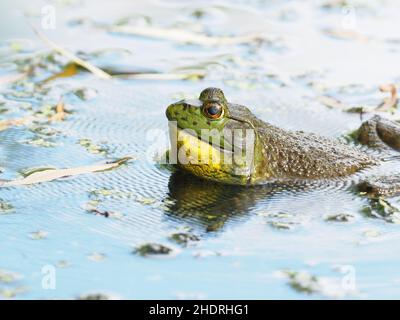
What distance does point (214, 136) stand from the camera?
5930 mm

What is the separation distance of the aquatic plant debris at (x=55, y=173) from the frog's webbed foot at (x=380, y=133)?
230 centimetres

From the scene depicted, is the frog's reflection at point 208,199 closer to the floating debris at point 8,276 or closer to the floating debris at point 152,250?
the floating debris at point 152,250

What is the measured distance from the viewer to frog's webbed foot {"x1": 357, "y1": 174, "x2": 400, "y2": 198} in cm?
600

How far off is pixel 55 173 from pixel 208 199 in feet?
4.09

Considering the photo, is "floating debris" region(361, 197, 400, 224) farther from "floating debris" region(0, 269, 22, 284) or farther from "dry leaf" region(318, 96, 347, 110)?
"floating debris" region(0, 269, 22, 284)

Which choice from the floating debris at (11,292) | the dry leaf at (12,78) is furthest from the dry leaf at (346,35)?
the floating debris at (11,292)

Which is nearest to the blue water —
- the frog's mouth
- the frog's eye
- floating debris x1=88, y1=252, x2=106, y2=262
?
floating debris x1=88, y1=252, x2=106, y2=262

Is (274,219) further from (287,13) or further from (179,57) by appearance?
(287,13)

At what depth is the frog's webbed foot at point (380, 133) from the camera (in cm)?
706

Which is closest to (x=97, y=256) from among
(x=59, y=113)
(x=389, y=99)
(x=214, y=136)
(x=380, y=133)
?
(x=214, y=136)

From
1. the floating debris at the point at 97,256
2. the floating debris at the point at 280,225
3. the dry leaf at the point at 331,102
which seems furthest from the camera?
the dry leaf at the point at 331,102

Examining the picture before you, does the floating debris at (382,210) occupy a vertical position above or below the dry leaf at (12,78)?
below
